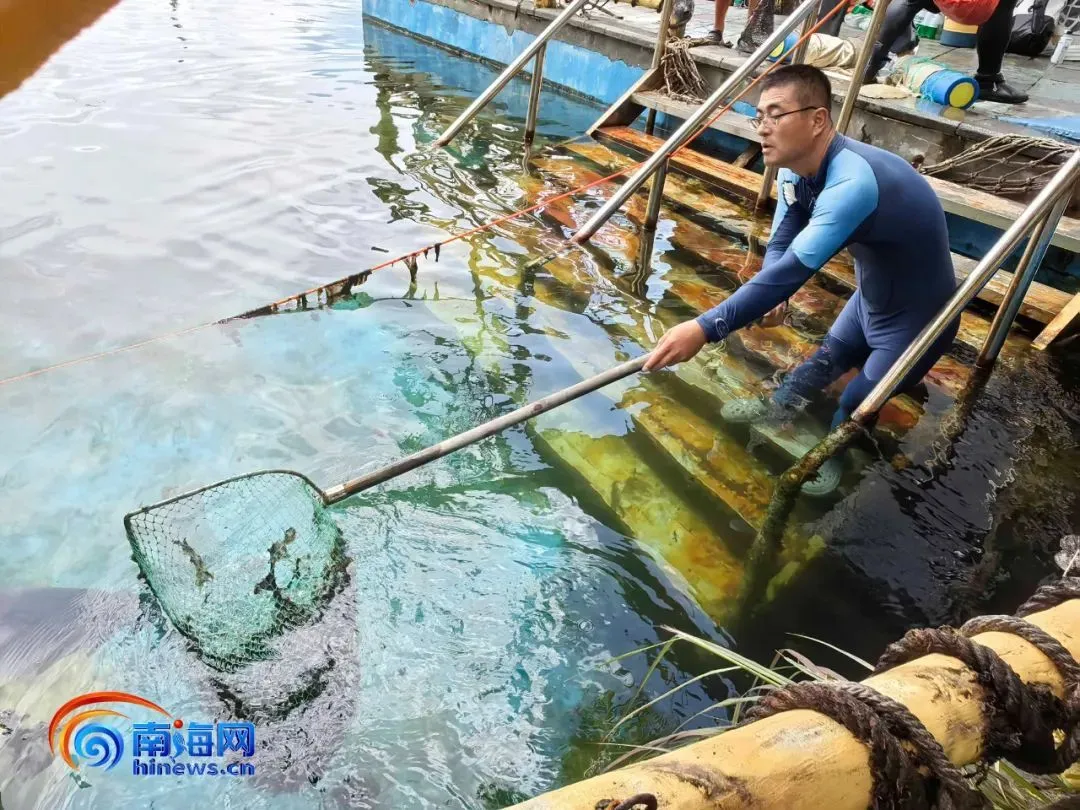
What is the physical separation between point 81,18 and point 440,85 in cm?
811

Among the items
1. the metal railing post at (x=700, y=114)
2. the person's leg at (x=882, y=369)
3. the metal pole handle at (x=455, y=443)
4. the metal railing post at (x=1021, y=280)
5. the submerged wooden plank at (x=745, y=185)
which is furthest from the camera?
the metal railing post at (x=700, y=114)

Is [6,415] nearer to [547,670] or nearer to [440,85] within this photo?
[547,670]

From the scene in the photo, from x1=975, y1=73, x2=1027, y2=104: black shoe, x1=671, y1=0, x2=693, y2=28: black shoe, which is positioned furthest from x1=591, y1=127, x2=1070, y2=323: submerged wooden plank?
x1=975, y1=73, x2=1027, y2=104: black shoe

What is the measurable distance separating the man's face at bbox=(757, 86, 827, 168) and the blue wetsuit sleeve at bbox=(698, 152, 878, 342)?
22 cm

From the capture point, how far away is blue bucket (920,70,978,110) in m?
6.34

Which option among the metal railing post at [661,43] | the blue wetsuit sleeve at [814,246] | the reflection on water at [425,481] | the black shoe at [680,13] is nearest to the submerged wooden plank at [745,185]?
the metal railing post at [661,43]

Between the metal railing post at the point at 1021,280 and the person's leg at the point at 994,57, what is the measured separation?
9.50 ft

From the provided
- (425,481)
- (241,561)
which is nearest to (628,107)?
(425,481)

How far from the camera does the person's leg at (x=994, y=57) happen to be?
255 inches

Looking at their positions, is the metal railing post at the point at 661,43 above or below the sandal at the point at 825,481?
above

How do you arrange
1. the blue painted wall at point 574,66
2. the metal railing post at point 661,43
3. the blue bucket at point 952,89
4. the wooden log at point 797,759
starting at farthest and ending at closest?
the metal railing post at point 661,43 → the blue bucket at point 952,89 → the blue painted wall at point 574,66 → the wooden log at point 797,759

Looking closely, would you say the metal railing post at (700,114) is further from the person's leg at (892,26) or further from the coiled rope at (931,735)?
the coiled rope at (931,735)

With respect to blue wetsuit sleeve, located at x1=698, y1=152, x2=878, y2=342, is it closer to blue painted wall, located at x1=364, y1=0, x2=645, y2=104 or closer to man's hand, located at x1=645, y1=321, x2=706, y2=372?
man's hand, located at x1=645, y1=321, x2=706, y2=372

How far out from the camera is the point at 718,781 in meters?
1.32
